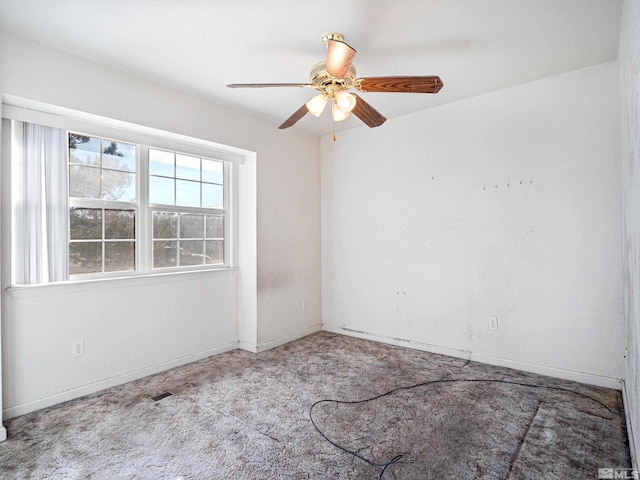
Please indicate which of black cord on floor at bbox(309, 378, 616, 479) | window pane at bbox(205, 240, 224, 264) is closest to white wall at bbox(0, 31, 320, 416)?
window pane at bbox(205, 240, 224, 264)

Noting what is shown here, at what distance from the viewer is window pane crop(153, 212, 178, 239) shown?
3.31 metres

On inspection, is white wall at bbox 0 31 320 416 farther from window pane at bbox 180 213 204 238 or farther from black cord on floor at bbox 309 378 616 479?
black cord on floor at bbox 309 378 616 479

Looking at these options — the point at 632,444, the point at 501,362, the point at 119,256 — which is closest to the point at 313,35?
the point at 119,256

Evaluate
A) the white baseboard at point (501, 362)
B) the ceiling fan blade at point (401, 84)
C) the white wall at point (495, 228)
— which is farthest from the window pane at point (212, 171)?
the white baseboard at point (501, 362)

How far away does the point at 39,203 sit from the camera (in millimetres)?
2557

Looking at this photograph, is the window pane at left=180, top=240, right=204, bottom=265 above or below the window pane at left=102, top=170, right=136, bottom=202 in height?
below

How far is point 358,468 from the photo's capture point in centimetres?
186

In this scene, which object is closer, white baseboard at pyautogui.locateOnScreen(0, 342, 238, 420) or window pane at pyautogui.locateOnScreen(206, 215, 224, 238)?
white baseboard at pyautogui.locateOnScreen(0, 342, 238, 420)

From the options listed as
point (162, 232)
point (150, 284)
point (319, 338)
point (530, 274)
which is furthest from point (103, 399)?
point (530, 274)

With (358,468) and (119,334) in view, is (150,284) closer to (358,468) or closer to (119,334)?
(119,334)

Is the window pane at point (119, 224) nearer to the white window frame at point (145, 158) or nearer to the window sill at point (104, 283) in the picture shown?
the white window frame at point (145, 158)

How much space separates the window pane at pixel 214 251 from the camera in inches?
149

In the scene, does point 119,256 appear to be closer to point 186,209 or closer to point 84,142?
point 186,209

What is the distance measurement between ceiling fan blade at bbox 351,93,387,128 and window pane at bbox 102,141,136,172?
6.60 ft
